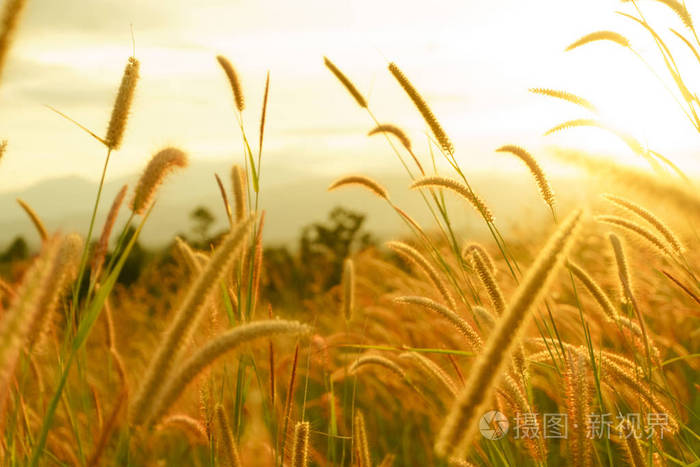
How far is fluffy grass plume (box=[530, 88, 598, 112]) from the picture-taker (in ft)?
6.88

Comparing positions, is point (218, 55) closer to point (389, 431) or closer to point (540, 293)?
point (540, 293)

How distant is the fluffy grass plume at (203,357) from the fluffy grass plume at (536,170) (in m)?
1.30

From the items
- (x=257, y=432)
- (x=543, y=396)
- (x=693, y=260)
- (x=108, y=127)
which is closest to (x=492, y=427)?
(x=257, y=432)

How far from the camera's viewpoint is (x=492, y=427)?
6.11ft

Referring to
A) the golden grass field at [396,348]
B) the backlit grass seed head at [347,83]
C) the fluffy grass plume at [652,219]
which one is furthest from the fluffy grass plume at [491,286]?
the backlit grass seed head at [347,83]

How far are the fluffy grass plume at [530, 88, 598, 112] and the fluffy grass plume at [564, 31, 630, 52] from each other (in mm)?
267

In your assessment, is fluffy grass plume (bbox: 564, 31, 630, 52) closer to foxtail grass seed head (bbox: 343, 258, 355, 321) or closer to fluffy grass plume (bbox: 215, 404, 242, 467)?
foxtail grass seed head (bbox: 343, 258, 355, 321)

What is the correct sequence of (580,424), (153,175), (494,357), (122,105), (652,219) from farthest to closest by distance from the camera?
(652,219) < (122,105) < (153,175) < (580,424) < (494,357)

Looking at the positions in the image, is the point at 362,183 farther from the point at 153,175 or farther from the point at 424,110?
the point at 153,175

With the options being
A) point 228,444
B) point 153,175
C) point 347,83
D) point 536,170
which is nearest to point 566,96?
point 536,170

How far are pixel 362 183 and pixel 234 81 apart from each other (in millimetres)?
656

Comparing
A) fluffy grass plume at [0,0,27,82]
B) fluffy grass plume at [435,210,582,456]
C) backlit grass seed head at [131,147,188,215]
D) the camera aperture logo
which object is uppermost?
fluffy grass plume at [0,0,27,82]

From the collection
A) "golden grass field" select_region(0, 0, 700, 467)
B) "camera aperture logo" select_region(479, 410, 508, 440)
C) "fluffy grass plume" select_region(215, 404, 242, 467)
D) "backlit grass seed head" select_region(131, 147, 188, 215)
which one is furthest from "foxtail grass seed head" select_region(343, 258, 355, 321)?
"fluffy grass plume" select_region(215, 404, 242, 467)

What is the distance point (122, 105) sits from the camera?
1691 millimetres
